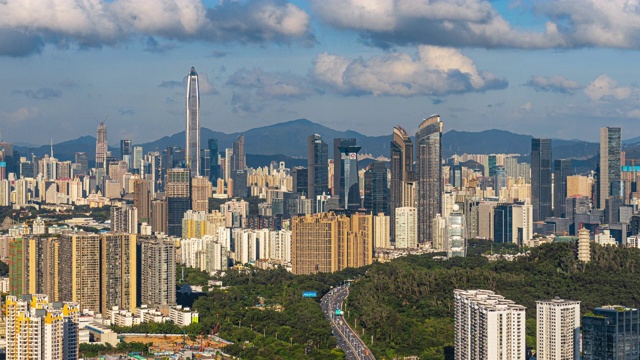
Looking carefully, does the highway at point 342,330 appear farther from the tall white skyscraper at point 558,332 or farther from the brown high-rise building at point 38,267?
the brown high-rise building at point 38,267

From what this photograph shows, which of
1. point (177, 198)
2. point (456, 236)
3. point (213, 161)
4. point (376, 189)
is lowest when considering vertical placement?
point (456, 236)

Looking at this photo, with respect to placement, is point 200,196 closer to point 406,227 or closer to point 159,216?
point 159,216

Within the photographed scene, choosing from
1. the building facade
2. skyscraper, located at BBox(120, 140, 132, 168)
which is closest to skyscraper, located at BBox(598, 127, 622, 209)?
skyscraper, located at BBox(120, 140, 132, 168)

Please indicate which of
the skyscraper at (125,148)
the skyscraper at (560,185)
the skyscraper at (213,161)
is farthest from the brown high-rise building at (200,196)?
the skyscraper at (125,148)

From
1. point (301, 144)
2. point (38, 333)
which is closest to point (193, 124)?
point (301, 144)

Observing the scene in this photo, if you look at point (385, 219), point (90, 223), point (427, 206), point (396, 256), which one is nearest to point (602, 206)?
point (427, 206)

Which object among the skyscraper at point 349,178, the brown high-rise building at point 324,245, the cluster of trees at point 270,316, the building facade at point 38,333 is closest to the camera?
the building facade at point 38,333
